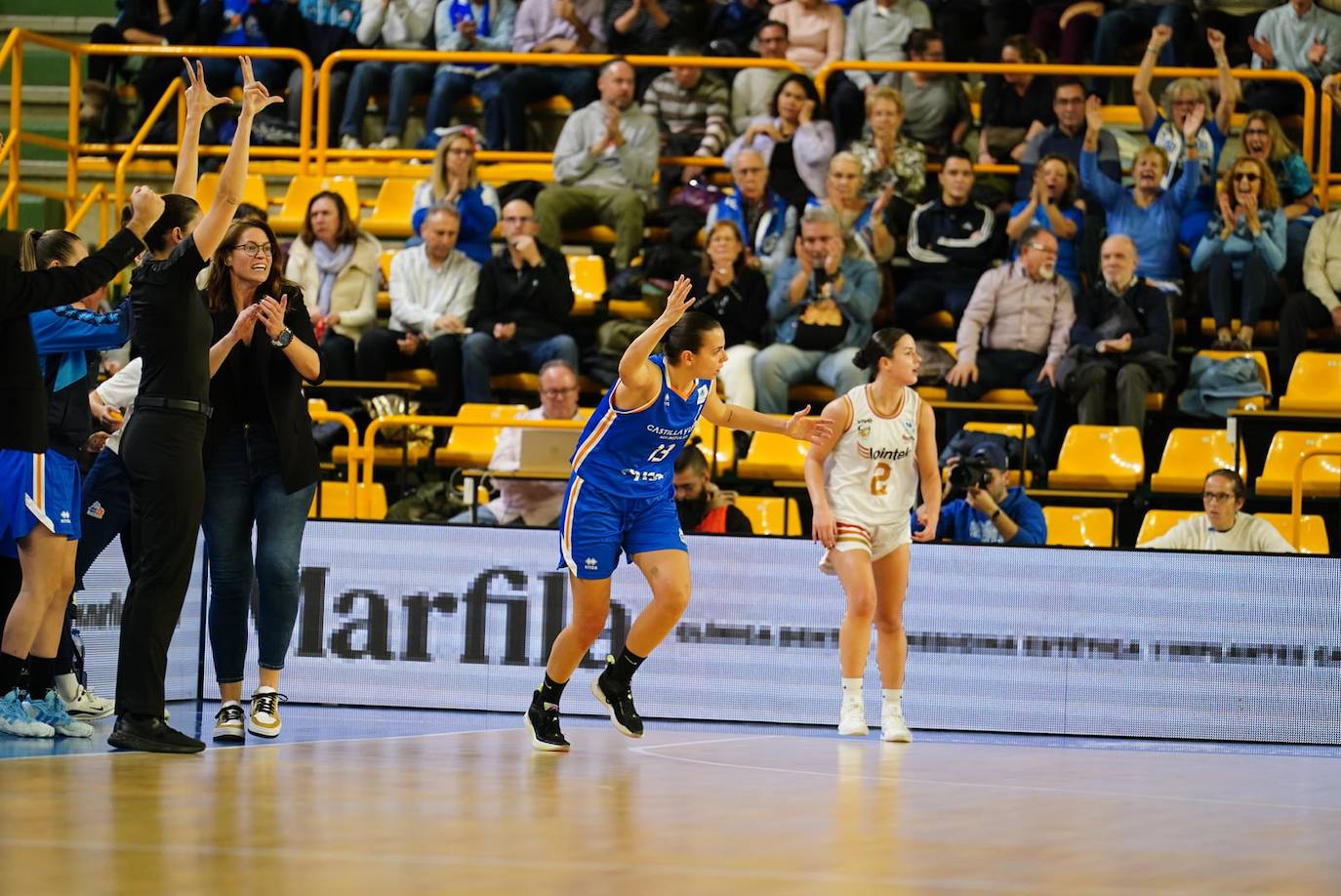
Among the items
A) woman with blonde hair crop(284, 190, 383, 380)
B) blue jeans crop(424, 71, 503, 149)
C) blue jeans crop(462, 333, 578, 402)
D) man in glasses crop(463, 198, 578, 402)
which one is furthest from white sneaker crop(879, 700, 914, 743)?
blue jeans crop(424, 71, 503, 149)

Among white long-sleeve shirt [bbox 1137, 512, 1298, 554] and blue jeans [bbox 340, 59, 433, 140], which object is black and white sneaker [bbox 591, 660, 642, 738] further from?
blue jeans [bbox 340, 59, 433, 140]

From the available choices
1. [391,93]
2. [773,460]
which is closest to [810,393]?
[773,460]

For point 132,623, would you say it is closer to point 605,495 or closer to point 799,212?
point 605,495

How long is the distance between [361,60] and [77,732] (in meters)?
9.04

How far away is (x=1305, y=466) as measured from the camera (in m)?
11.5

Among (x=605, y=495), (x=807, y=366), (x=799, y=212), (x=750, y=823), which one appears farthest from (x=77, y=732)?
(x=799, y=212)

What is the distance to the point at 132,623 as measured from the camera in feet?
21.9

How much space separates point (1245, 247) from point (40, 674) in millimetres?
8789

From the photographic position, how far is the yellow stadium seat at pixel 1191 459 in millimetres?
11688

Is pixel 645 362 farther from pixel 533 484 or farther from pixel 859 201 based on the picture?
pixel 859 201

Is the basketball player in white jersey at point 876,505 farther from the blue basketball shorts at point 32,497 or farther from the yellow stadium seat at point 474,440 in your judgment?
the yellow stadium seat at point 474,440

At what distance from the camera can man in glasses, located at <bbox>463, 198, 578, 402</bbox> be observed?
1266cm

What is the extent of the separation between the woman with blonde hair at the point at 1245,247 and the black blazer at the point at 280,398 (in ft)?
24.5

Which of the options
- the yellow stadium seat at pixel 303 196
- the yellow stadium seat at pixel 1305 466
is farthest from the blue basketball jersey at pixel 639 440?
the yellow stadium seat at pixel 303 196
